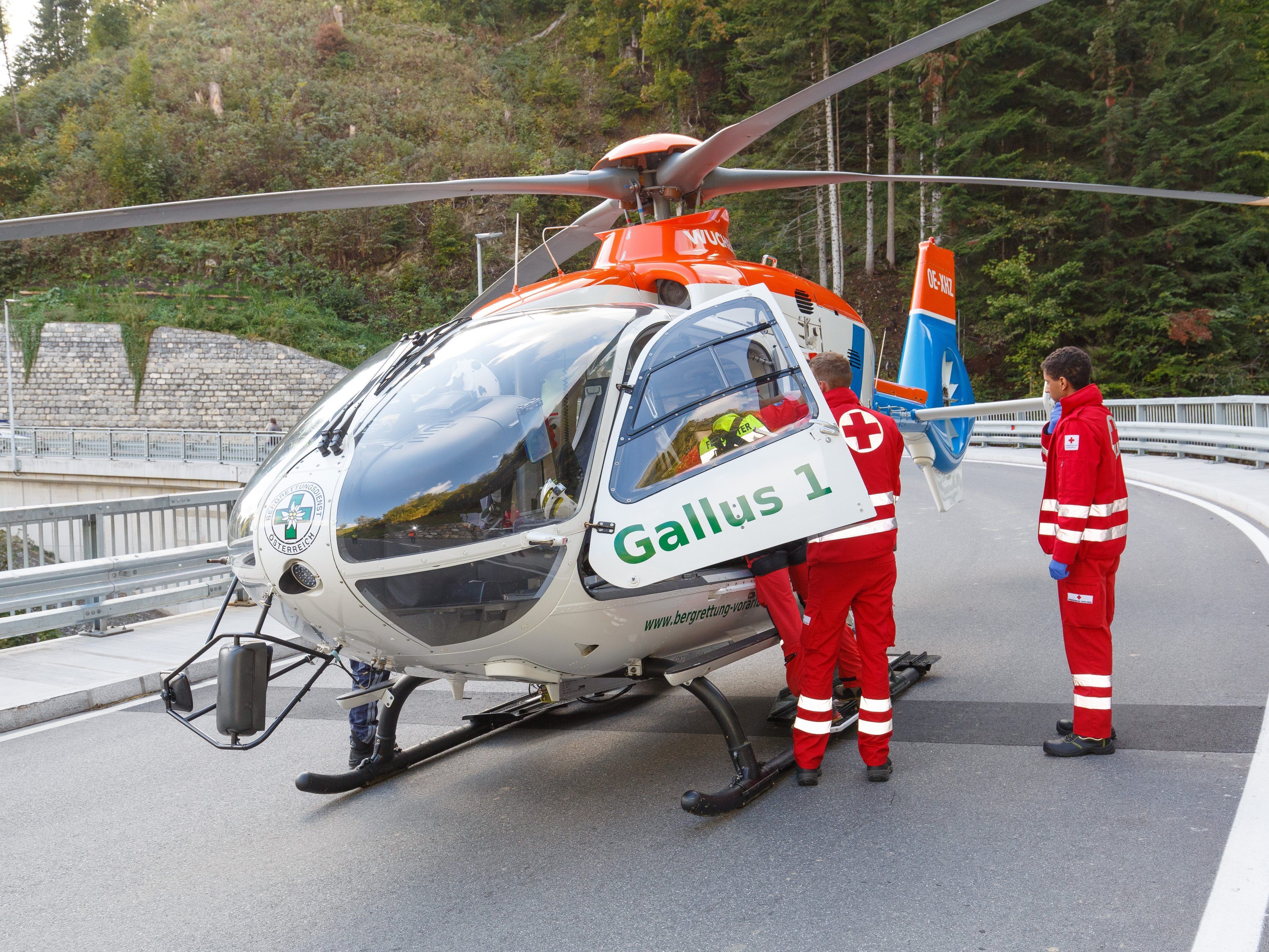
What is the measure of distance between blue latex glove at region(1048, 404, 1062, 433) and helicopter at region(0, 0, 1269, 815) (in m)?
0.97

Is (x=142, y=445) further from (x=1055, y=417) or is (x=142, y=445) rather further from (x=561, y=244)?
(x=1055, y=417)

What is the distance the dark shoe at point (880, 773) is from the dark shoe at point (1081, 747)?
787 millimetres

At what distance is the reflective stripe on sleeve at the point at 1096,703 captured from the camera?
443cm

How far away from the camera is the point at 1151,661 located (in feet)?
19.3

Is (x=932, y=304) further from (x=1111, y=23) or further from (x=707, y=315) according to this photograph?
(x=1111, y=23)

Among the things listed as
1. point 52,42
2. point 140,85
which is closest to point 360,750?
point 140,85

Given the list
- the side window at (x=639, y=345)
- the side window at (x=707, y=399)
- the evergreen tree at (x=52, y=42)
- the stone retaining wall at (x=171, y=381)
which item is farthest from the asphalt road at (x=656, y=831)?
the evergreen tree at (x=52, y=42)

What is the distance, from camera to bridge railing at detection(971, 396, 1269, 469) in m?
15.2

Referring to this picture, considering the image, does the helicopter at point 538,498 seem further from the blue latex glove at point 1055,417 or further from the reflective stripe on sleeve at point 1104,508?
the reflective stripe on sleeve at point 1104,508

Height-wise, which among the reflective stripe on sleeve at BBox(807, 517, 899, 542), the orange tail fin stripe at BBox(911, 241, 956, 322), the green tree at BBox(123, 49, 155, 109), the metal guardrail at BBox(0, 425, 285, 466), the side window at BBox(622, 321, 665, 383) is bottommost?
the reflective stripe on sleeve at BBox(807, 517, 899, 542)

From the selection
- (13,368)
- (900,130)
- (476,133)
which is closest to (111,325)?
(13,368)

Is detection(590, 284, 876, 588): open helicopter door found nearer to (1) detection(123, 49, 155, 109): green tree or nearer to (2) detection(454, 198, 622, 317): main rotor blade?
(2) detection(454, 198, 622, 317): main rotor blade

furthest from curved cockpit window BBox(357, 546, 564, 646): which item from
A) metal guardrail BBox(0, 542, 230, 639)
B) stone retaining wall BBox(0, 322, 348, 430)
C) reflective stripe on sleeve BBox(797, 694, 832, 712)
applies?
stone retaining wall BBox(0, 322, 348, 430)

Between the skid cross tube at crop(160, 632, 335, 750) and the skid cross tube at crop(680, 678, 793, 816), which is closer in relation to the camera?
the skid cross tube at crop(160, 632, 335, 750)
